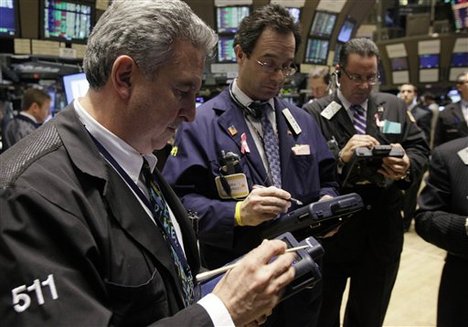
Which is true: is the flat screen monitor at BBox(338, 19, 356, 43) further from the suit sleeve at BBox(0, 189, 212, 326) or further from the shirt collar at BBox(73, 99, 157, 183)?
the suit sleeve at BBox(0, 189, 212, 326)

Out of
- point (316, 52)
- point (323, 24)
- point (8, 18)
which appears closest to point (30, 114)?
point (8, 18)

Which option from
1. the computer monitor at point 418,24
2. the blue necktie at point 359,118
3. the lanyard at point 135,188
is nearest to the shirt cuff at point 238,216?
the lanyard at point 135,188

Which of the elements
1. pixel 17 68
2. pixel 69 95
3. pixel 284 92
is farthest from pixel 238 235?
pixel 284 92

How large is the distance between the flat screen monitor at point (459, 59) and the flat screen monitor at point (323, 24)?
7061 millimetres

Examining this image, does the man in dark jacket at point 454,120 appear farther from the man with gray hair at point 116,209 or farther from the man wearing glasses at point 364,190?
the man with gray hair at point 116,209

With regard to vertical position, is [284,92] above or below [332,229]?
above

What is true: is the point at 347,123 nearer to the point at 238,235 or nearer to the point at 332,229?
the point at 332,229

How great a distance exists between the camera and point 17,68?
14.1ft

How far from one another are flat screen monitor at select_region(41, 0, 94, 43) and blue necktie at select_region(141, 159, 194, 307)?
11.1ft

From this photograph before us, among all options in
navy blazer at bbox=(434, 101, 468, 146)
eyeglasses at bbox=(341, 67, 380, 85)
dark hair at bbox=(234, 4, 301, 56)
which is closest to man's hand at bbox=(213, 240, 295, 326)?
dark hair at bbox=(234, 4, 301, 56)

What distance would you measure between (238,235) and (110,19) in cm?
106

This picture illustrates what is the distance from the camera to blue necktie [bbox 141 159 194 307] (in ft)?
3.45

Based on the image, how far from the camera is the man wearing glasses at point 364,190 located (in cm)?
232

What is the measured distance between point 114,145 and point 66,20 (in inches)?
141
